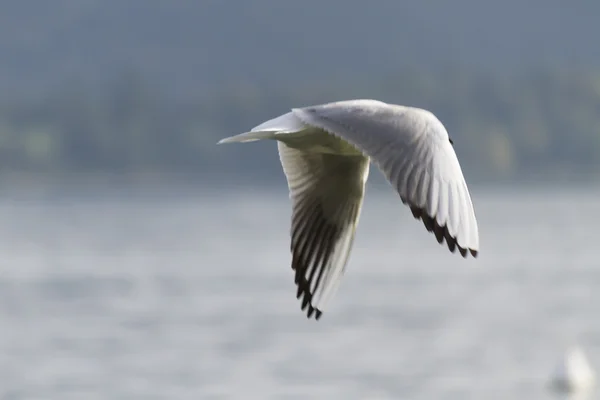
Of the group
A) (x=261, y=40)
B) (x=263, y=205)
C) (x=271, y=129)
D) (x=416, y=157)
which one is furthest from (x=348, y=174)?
(x=261, y=40)

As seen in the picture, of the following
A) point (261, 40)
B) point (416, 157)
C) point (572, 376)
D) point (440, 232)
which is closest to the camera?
point (440, 232)

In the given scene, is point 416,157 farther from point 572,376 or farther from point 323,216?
point 572,376

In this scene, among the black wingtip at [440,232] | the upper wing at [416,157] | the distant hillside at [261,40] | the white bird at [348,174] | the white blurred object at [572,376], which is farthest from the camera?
the distant hillside at [261,40]

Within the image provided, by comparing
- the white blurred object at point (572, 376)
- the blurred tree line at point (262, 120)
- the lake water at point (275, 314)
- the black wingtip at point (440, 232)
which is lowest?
the black wingtip at point (440, 232)

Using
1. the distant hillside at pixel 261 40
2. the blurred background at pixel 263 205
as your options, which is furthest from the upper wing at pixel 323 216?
the distant hillside at pixel 261 40

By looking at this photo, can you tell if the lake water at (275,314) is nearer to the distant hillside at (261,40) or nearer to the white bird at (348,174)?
the white bird at (348,174)

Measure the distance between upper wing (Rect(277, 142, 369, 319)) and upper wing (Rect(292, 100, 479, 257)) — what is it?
33.6 inches

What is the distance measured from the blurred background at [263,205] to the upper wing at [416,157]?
1366cm

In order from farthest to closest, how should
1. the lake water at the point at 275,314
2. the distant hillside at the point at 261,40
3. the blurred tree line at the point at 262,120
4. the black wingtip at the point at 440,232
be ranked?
the distant hillside at the point at 261,40, the blurred tree line at the point at 262,120, the lake water at the point at 275,314, the black wingtip at the point at 440,232

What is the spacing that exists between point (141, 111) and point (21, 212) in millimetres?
12098

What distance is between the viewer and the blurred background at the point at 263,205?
22094mm

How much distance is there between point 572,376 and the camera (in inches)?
714

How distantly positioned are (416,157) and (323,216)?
4.42ft

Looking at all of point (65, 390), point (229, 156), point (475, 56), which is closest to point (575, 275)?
point (65, 390)
